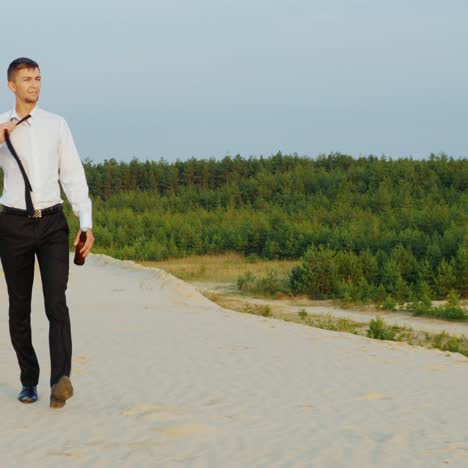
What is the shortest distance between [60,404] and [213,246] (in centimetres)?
2463

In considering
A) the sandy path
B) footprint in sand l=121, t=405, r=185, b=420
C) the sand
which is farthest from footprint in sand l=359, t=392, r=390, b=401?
the sandy path

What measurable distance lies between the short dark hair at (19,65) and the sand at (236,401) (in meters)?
2.12

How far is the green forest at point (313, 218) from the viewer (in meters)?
20.1

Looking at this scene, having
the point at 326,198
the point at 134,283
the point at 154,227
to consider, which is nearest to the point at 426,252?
the point at 134,283

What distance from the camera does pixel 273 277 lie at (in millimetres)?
22312

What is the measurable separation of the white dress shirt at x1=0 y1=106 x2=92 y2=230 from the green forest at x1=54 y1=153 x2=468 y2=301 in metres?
12.9

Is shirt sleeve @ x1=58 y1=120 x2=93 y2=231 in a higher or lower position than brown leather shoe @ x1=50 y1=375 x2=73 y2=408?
higher

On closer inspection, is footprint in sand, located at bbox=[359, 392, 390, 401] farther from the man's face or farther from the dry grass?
the dry grass

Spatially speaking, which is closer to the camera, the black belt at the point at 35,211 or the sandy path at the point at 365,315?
the black belt at the point at 35,211

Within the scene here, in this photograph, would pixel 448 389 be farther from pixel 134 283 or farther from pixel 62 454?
pixel 134 283

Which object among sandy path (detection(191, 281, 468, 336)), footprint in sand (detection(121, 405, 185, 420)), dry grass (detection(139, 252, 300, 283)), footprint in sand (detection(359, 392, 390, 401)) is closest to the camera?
footprint in sand (detection(121, 405, 185, 420))

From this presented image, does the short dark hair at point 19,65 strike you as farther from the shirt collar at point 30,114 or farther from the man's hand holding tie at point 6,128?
the man's hand holding tie at point 6,128

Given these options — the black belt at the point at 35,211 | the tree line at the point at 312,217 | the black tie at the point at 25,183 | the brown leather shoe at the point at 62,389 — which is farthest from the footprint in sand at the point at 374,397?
the tree line at the point at 312,217

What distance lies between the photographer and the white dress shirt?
18.1 feet
